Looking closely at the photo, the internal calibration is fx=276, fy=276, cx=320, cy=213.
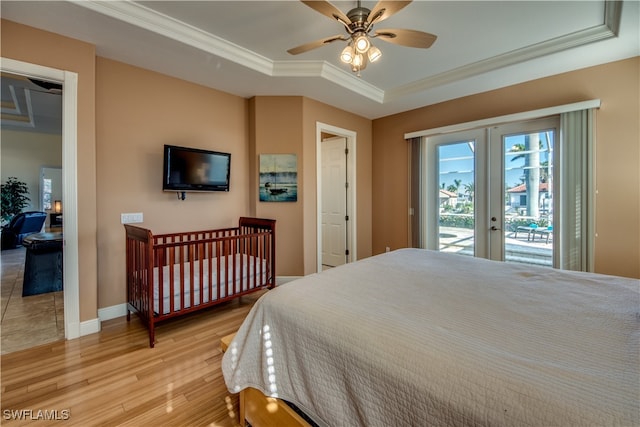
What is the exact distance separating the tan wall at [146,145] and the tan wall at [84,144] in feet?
0.89

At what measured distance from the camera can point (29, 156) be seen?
21.0 feet

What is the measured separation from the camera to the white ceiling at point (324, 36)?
2.22 meters

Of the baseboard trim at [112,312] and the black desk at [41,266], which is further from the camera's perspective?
the black desk at [41,266]

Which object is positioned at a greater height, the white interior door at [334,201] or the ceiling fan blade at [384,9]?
the ceiling fan blade at [384,9]

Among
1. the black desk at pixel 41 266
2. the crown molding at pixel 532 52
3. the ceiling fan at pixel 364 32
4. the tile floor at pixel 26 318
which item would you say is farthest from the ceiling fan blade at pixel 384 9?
the black desk at pixel 41 266

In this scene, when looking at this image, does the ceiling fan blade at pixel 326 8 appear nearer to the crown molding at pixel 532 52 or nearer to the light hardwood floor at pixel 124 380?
Answer: the crown molding at pixel 532 52

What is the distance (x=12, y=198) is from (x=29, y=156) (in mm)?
1043

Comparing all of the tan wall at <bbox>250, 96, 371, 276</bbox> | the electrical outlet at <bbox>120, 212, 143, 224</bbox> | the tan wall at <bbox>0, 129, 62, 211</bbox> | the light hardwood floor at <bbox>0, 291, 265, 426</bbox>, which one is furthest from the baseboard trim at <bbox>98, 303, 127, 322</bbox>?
the tan wall at <bbox>0, 129, 62, 211</bbox>

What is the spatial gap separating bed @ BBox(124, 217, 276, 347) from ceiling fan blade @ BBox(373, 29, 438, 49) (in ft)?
7.18

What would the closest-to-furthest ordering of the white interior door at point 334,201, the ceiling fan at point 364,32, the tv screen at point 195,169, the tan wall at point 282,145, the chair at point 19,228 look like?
the ceiling fan at point 364,32 < the tv screen at point 195,169 < the tan wall at point 282,145 < the white interior door at point 334,201 < the chair at point 19,228

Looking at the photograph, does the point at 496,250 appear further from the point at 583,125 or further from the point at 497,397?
the point at 497,397

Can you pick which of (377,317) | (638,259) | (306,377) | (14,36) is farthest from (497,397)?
(14,36)

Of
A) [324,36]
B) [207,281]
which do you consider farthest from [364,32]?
[207,281]

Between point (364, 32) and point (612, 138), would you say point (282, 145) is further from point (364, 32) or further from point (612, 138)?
point (612, 138)
